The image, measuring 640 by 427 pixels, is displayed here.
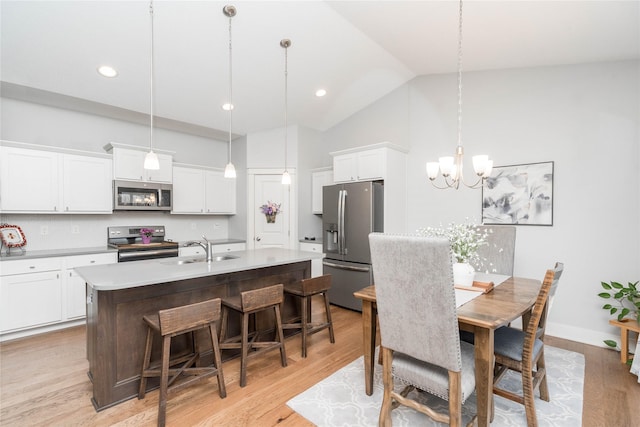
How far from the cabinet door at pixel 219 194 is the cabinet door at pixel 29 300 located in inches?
87.9

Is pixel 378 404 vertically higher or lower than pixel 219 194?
lower

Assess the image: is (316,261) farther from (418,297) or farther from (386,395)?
(418,297)

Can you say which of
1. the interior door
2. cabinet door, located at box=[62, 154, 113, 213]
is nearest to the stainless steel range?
cabinet door, located at box=[62, 154, 113, 213]

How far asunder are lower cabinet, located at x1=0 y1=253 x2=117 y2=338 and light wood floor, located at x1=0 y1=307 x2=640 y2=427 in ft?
0.77

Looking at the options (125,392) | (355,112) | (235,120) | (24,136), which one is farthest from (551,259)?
(24,136)

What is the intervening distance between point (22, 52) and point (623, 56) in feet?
18.7

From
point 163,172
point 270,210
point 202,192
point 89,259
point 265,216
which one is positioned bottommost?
point 89,259

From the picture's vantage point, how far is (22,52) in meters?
2.80

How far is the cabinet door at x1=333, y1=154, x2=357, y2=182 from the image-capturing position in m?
4.36

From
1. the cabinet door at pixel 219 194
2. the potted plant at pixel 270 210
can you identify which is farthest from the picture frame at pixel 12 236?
the potted plant at pixel 270 210

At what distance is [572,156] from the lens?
3.21 metres

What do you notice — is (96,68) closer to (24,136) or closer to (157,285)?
(24,136)

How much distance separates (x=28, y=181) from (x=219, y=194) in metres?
2.40

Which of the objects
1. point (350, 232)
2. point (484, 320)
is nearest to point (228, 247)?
point (350, 232)
